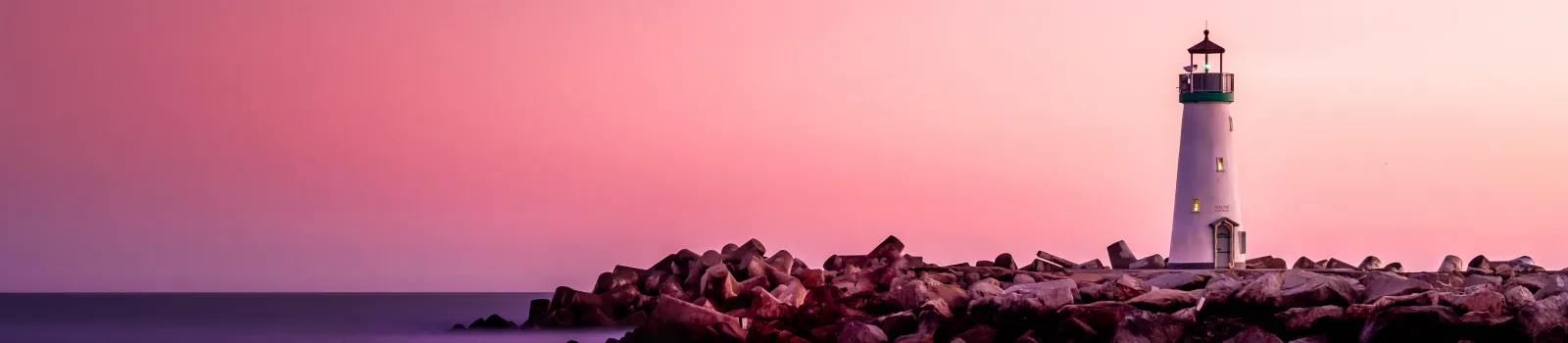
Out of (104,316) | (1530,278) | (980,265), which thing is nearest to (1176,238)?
(980,265)

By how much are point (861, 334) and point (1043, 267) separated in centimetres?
817

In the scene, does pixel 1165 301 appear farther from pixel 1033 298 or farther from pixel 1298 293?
pixel 1298 293

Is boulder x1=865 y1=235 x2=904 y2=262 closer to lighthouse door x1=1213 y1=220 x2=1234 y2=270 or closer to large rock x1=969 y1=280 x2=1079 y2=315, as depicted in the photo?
lighthouse door x1=1213 y1=220 x2=1234 y2=270

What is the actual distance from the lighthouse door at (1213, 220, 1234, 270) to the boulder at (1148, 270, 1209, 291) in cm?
541

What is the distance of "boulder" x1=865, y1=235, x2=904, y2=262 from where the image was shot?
90.2 ft

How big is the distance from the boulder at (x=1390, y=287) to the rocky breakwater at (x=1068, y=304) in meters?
0.02

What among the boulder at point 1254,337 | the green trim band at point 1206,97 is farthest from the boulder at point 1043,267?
the boulder at point 1254,337

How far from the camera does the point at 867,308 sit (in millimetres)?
22469

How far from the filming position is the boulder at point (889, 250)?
27.5m

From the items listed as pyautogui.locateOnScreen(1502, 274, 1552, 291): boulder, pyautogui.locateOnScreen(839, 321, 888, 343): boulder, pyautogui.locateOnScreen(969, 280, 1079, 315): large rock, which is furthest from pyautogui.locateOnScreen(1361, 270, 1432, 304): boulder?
pyautogui.locateOnScreen(839, 321, 888, 343): boulder

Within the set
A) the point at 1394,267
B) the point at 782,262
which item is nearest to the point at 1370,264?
the point at 1394,267

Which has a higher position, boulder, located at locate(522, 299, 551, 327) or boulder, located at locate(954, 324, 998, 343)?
boulder, located at locate(522, 299, 551, 327)

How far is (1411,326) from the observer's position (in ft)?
57.8

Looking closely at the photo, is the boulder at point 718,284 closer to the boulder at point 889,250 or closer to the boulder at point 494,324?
the boulder at point 889,250
